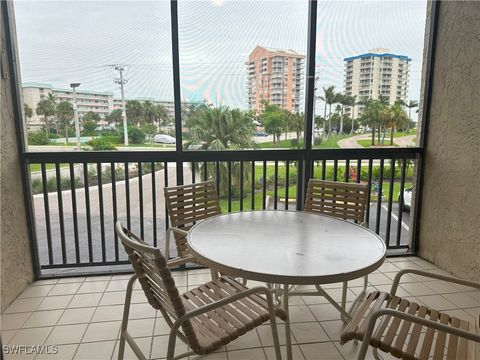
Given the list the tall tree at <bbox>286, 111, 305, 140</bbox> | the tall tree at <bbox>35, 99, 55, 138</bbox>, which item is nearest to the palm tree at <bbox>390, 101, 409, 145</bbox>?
the tall tree at <bbox>286, 111, 305, 140</bbox>

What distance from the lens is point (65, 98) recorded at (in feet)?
9.29

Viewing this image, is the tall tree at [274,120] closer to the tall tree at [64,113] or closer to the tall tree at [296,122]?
the tall tree at [296,122]

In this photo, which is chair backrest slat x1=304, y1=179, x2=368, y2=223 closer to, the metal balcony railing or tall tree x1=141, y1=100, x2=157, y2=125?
the metal balcony railing

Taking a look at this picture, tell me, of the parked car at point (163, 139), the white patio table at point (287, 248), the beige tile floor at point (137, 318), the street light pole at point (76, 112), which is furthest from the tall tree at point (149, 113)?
the beige tile floor at point (137, 318)

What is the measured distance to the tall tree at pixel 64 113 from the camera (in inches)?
111

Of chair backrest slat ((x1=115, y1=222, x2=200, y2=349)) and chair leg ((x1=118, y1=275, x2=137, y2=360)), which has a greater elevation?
chair backrest slat ((x1=115, y1=222, x2=200, y2=349))

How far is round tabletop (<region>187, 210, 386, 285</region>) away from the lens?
1.52m

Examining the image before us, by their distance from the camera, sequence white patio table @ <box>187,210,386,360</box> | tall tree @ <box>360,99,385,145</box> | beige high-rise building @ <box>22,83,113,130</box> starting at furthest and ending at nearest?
tall tree @ <box>360,99,385,145</box>, beige high-rise building @ <box>22,83,113,130</box>, white patio table @ <box>187,210,386,360</box>

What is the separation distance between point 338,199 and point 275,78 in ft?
4.13

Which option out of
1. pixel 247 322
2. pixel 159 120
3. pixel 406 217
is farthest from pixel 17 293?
pixel 406 217

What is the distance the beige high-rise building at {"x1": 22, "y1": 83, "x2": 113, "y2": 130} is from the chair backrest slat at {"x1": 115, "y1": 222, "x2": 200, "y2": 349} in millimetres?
1697

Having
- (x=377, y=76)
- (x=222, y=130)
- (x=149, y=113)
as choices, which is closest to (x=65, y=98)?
(x=149, y=113)

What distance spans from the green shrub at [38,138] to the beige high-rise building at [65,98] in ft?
0.16

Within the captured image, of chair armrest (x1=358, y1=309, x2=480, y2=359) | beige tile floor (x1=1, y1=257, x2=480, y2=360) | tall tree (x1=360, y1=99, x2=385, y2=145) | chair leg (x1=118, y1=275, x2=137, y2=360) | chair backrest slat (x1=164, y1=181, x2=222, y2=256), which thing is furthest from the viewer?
tall tree (x1=360, y1=99, x2=385, y2=145)
